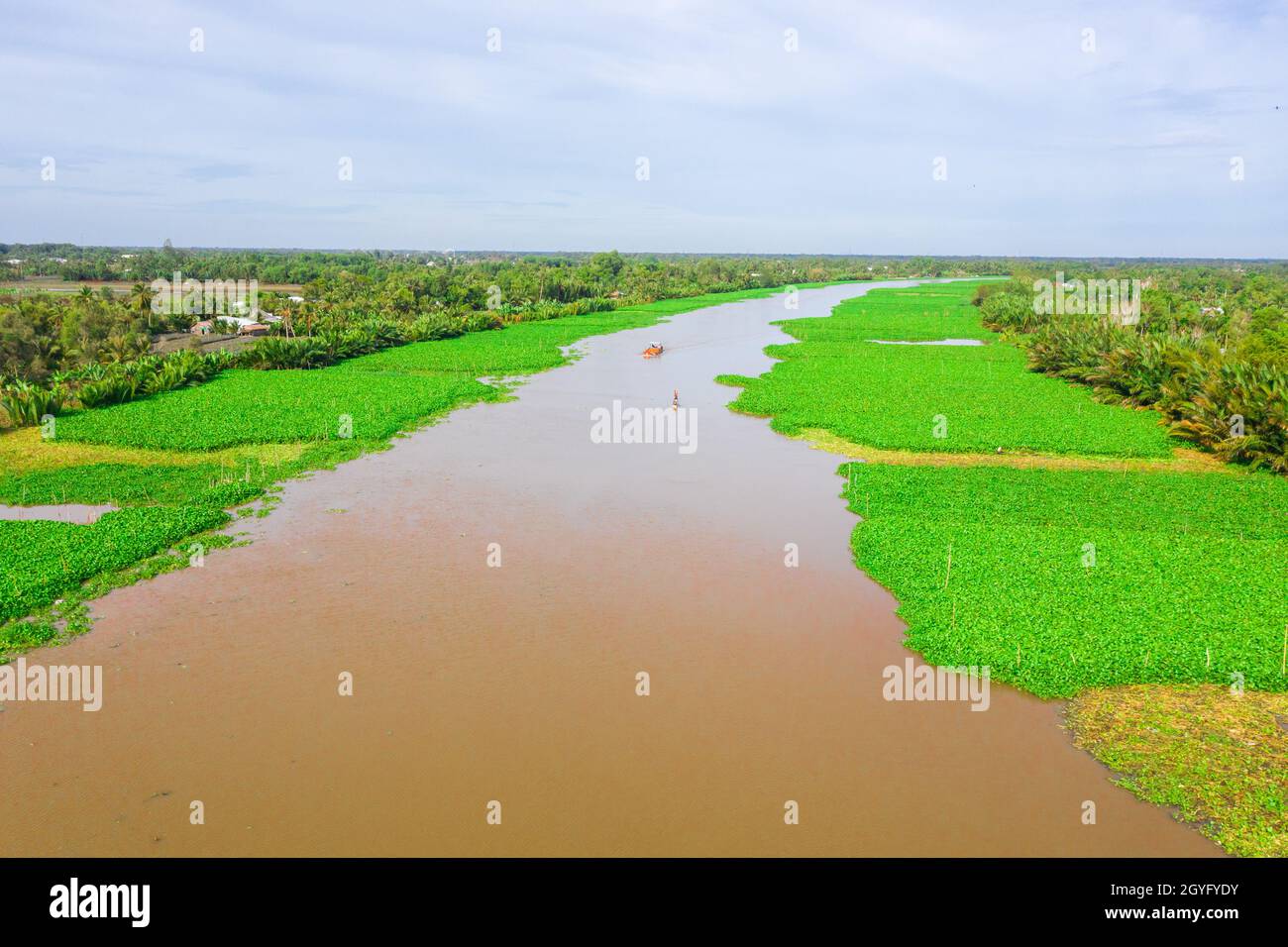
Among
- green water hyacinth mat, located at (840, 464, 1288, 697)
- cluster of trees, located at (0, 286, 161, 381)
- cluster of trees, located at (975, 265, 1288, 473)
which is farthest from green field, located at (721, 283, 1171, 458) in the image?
cluster of trees, located at (0, 286, 161, 381)

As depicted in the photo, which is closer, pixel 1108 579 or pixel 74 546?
pixel 1108 579

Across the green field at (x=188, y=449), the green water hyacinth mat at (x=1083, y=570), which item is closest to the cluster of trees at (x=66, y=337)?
the green field at (x=188, y=449)

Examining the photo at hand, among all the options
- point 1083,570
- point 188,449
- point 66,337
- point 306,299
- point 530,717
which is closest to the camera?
point 530,717

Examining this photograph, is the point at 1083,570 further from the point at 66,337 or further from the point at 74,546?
the point at 66,337

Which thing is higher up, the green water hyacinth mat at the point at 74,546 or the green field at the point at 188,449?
the green field at the point at 188,449

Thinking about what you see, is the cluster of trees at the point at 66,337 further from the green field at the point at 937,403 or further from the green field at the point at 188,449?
the green field at the point at 937,403

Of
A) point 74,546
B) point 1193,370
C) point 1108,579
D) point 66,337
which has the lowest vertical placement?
point 1108,579

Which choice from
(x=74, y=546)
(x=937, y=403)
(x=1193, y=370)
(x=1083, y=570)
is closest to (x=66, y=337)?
(x=74, y=546)
